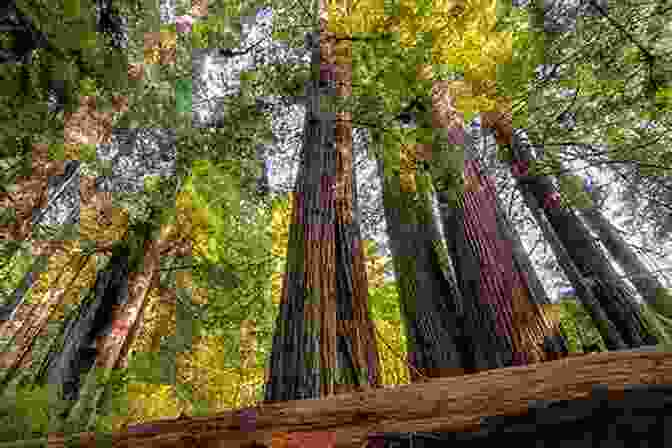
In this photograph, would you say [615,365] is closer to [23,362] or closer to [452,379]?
[452,379]

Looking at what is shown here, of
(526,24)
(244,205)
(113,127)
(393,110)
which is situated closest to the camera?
(526,24)

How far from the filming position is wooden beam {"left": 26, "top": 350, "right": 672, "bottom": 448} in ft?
2.77

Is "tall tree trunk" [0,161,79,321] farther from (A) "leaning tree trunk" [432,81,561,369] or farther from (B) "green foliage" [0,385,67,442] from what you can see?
(A) "leaning tree trunk" [432,81,561,369]

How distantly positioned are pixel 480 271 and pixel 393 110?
1.52m

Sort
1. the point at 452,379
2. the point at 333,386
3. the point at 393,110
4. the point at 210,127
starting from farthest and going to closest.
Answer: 1. the point at 210,127
2. the point at 393,110
3. the point at 333,386
4. the point at 452,379

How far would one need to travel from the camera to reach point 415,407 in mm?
914

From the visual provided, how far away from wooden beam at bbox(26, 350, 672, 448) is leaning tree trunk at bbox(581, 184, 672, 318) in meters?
4.67

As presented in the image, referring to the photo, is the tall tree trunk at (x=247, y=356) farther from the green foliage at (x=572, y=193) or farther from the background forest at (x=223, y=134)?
the green foliage at (x=572, y=193)

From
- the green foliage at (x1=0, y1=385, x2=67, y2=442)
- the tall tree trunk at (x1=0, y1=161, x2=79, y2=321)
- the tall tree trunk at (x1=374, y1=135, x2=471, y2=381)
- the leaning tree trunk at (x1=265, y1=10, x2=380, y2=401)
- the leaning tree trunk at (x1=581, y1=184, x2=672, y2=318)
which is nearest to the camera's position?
the green foliage at (x1=0, y1=385, x2=67, y2=442)

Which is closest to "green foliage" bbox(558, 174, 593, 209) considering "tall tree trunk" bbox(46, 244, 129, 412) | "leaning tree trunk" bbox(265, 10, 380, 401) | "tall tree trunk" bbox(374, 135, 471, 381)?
"tall tree trunk" bbox(374, 135, 471, 381)

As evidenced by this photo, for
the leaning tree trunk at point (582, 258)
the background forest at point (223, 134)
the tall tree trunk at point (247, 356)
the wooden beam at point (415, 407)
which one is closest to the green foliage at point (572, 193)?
the background forest at point (223, 134)

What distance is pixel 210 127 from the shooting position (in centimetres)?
380

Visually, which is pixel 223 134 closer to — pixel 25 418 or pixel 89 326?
pixel 89 326

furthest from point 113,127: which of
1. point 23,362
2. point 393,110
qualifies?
point 23,362
